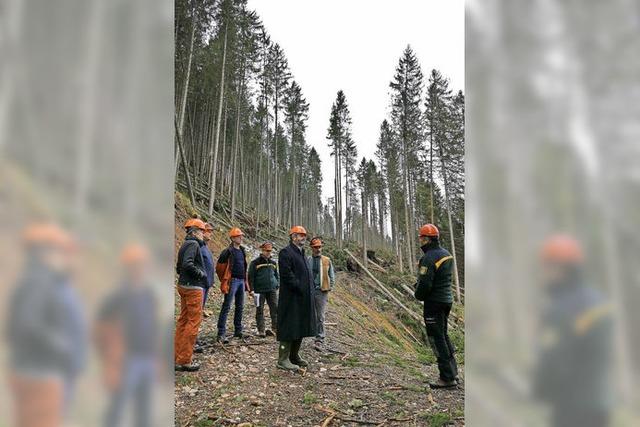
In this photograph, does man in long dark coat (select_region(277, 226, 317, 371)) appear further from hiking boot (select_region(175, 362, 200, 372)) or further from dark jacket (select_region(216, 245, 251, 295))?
dark jacket (select_region(216, 245, 251, 295))

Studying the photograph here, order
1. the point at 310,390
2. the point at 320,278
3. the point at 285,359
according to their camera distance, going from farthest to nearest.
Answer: the point at 320,278, the point at 285,359, the point at 310,390

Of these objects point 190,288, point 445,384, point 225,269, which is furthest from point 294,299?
point 445,384
